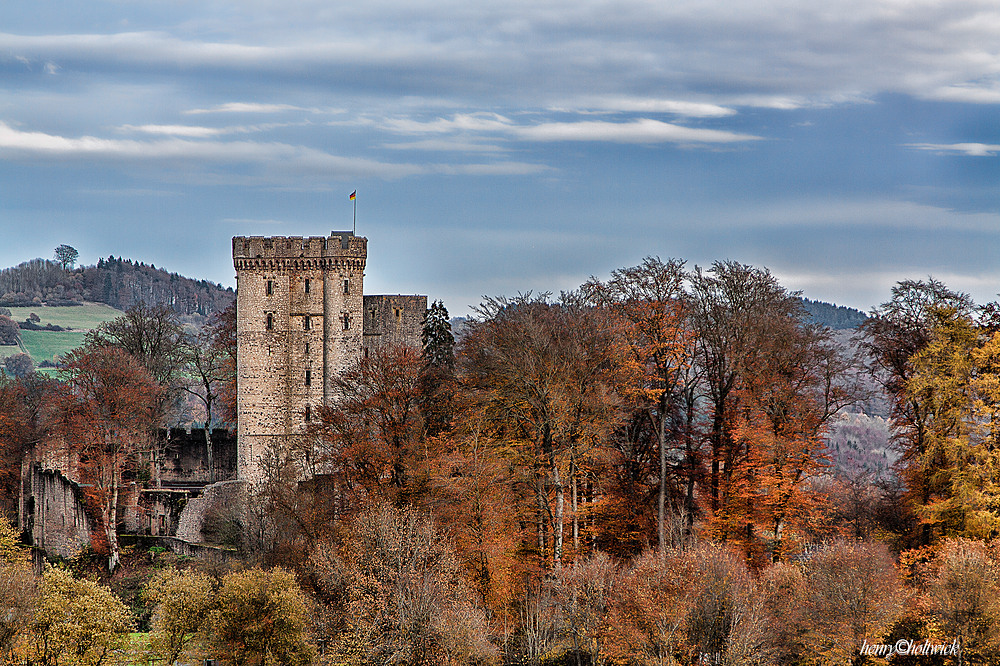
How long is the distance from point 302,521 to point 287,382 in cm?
1351

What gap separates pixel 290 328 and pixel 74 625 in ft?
83.3

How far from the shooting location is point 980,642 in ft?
120

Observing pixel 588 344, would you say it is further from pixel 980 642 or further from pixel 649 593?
pixel 980 642

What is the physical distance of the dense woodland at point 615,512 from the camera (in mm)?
36938

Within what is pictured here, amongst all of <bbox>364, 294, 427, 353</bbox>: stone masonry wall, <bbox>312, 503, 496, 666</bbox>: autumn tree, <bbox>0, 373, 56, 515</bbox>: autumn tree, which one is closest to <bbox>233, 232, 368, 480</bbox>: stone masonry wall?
<bbox>364, 294, 427, 353</bbox>: stone masonry wall

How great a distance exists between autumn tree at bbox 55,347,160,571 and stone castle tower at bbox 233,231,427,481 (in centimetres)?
537

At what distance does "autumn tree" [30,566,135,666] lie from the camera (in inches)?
1510

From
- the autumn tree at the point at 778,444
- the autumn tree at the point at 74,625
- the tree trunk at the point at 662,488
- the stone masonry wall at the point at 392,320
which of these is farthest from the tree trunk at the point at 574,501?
the stone masonry wall at the point at 392,320

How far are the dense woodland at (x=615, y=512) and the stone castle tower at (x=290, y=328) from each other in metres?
6.83

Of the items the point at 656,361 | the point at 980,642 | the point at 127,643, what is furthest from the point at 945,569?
the point at 127,643

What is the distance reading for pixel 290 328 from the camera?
202 feet

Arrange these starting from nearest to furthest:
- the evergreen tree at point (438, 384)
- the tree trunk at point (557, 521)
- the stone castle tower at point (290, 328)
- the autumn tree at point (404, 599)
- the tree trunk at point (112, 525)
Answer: the autumn tree at point (404, 599)
the tree trunk at point (557, 521)
the evergreen tree at point (438, 384)
the tree trunk at point (112, 525)
the stone castle tower at point (290, 328)

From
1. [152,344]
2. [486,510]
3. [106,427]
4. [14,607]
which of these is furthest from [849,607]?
[152,344]

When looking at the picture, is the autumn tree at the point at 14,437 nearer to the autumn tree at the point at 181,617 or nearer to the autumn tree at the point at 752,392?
the autumn tree at the point at 181,617
